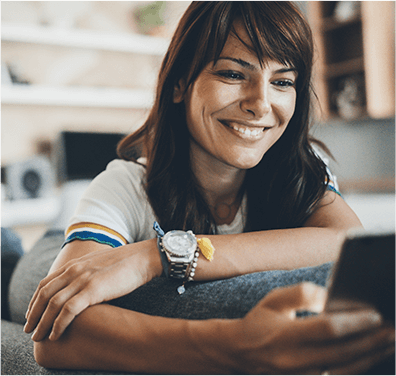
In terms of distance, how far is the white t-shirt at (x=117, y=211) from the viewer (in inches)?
36.3

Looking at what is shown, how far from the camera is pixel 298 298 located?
1.40ft

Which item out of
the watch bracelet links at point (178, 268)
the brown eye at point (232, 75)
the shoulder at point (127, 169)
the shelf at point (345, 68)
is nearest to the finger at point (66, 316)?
the watch bracelet links at point (178, 268)

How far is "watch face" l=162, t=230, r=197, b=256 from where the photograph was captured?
2.30 ft

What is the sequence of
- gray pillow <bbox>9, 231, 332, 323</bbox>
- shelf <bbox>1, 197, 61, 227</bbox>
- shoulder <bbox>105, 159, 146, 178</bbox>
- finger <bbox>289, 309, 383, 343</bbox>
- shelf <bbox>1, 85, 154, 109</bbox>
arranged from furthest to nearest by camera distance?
shelf <bbox>1, 85, 154, 109</bbox>
shelf <bbox>1, 197, 61, 227</bbox>
shoulder <bbox>105, 159, 146, 178</bbox>
gray pillow <bbox>9, 231, 332, 323</bbox>
finger <bbox>289, 309, 383, 343</bbox>

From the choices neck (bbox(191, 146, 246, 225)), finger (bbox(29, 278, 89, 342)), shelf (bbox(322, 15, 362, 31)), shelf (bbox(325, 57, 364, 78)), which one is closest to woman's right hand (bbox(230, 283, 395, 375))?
finger (bbox(29, 278, 89, 342))

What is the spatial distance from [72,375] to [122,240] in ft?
1.37

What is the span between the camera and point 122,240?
98 centimetres

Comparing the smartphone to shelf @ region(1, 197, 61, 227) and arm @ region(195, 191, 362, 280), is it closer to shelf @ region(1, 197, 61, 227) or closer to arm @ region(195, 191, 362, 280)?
arm @ region(195, 191, 362, 280)

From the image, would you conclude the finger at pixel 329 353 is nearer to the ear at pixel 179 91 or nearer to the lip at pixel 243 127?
the lip at pixel 243 127

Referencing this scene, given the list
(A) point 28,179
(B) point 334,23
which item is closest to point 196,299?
(A) point 28,179

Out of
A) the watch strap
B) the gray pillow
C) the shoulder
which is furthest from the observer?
the shoulder

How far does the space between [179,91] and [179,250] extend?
62cm

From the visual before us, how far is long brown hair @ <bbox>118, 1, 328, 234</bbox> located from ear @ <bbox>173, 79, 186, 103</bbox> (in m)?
0.01

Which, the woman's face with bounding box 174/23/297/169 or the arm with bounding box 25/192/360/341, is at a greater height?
the woman's face with bounding box 174/23/297/169
